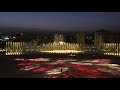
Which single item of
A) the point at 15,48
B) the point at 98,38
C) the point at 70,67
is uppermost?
the point at 98,38

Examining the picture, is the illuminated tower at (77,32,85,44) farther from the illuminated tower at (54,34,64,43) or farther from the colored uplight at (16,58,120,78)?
the colored uplight at (16,58,120,78)

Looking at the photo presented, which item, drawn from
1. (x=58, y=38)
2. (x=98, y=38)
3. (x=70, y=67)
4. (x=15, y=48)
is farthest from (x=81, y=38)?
(x=15, y=48)

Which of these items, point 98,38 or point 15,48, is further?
point 15,48

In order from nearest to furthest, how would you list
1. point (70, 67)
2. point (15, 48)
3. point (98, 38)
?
point (70, 67) < point (98, 38) < point (15, 48)

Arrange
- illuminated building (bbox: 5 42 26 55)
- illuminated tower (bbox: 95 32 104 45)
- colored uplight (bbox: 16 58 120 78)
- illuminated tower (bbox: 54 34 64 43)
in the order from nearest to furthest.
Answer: colored uplight (bbox: 16 58 120 78) → illuminated tower (bbox: 95 32 104 45) → illuminated tower (bbox: 54 34 64 43) → illuminated building (bbox: 5 42 26 55)

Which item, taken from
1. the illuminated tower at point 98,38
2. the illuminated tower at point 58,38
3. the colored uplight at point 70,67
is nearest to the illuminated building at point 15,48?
the colored uplight at point 70,67

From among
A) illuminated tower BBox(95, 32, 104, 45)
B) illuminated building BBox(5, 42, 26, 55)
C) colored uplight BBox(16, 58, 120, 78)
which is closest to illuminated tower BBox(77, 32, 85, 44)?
illuminated tower BBox(95, 32, 104, 45)

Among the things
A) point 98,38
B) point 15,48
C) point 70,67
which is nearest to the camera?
point 70,67

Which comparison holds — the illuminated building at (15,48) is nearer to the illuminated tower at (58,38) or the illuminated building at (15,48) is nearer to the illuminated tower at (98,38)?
the illuminated tower at (58,38)

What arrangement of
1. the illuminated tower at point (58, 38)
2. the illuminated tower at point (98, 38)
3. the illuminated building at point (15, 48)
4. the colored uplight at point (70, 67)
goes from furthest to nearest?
the illuminated building at point (15, 48) → the illuminated tower at point (58, 38) → the illuminated tower at point (98, 38) → the colored uplight at point (70, 67)

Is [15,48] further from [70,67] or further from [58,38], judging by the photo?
[70,67]
